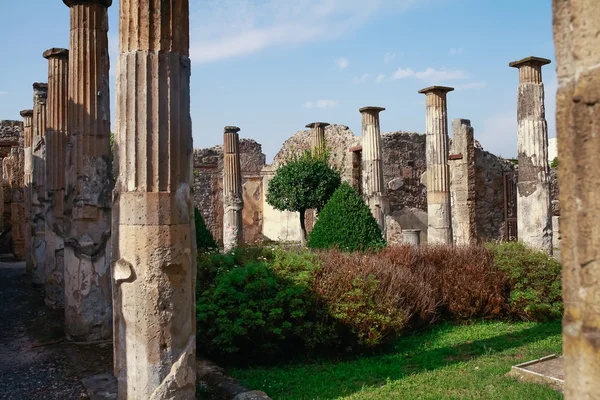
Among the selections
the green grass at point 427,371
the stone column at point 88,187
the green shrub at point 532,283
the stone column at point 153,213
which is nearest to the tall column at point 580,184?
the stone column at point 153,213

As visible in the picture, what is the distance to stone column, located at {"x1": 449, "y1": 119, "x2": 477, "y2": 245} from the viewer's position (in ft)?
55.3

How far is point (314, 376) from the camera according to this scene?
5758 mm

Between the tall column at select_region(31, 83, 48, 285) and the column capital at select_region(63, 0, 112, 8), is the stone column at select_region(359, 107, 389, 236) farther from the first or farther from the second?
the column capital at select_region(63, 0, 112, 8)

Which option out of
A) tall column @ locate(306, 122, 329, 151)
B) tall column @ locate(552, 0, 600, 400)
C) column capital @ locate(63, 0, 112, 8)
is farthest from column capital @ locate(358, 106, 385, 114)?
tall column @ locate(552, 0, 600, 400)

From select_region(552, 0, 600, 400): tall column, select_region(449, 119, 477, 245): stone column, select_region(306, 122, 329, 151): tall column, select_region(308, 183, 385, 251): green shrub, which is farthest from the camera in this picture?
select_region(306, 122, 329, 151): tall column

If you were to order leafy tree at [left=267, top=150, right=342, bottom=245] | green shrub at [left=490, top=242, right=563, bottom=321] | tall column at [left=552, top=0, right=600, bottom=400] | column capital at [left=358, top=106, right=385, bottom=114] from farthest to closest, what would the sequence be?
leafy tree at [left=267, top=150, right=342, bottom=245] < column capital at [left=358, top=106, right=385, bottom=114] < green shrub at [left=490, top=242, right=563, bottom=321] < tall column at [left=552, top=0, right=600, bottom=400]

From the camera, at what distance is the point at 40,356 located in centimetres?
662

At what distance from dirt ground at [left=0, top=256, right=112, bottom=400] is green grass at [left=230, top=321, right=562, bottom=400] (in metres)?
1.56

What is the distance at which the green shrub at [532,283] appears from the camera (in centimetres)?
841

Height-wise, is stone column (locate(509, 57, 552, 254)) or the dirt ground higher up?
stone column (locate(509, 57, 552, 254))

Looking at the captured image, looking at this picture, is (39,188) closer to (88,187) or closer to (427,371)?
(88,187)

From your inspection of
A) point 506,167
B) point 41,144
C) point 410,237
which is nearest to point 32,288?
point 41,144

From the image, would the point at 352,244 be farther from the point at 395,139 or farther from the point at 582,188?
the point at 395,139

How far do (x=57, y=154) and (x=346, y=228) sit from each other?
4.60m
